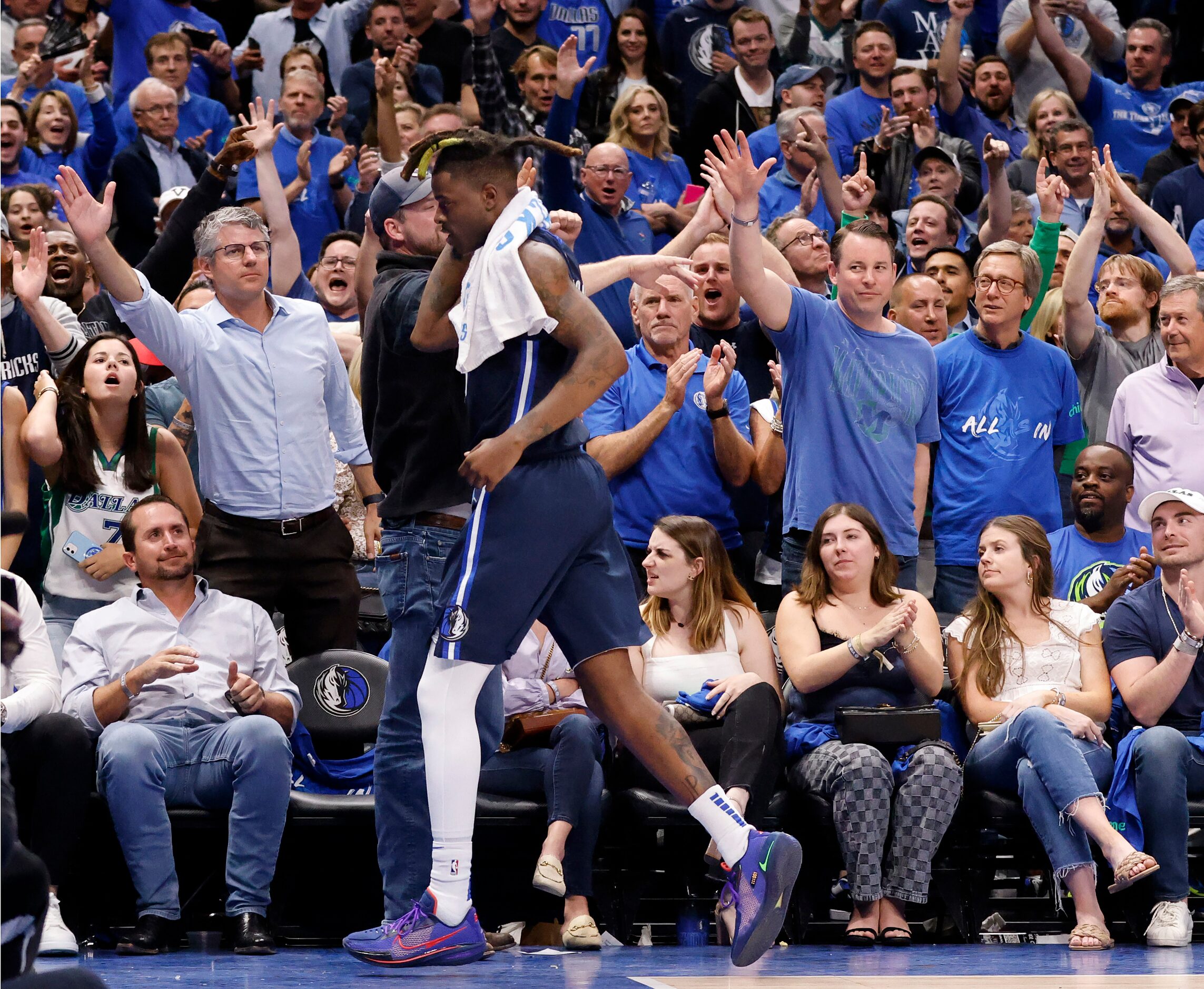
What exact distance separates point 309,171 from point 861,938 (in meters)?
5.83

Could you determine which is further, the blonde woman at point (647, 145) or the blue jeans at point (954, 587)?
the blonde woman at point (647, 145)

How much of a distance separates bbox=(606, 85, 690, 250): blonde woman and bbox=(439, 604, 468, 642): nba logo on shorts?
5.59m

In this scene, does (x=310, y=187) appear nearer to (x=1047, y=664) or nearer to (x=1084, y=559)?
(x=1084, y=559)

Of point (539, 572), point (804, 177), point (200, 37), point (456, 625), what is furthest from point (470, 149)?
point (200, 37)

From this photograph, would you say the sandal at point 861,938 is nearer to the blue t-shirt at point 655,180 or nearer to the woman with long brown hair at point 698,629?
the woman with long brown hair at point 698,629

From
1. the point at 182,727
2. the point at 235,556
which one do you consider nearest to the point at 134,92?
the point at 235,556

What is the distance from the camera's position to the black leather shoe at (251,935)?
4988 millimetres

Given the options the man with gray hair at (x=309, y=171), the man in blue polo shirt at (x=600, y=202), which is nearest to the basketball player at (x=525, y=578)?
the man in blue polo shirt at (x=600, y=202)

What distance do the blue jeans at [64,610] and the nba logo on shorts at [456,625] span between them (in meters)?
2.42

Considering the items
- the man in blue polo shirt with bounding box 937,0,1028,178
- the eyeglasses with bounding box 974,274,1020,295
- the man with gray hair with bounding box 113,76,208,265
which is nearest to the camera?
the eyeglasses with bounding box 974,274,1020,295

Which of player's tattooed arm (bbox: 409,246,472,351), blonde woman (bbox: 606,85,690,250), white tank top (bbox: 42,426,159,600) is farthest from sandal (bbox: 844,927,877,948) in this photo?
blonde woman (bbox: 606,85,690,250)

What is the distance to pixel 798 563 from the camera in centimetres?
618

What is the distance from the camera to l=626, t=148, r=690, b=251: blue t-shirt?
30.9ft

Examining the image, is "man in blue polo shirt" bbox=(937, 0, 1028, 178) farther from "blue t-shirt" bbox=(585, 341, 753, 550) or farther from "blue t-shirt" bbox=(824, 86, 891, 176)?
"blue t-shirt" bbox=(585, 341, 753, 550)
